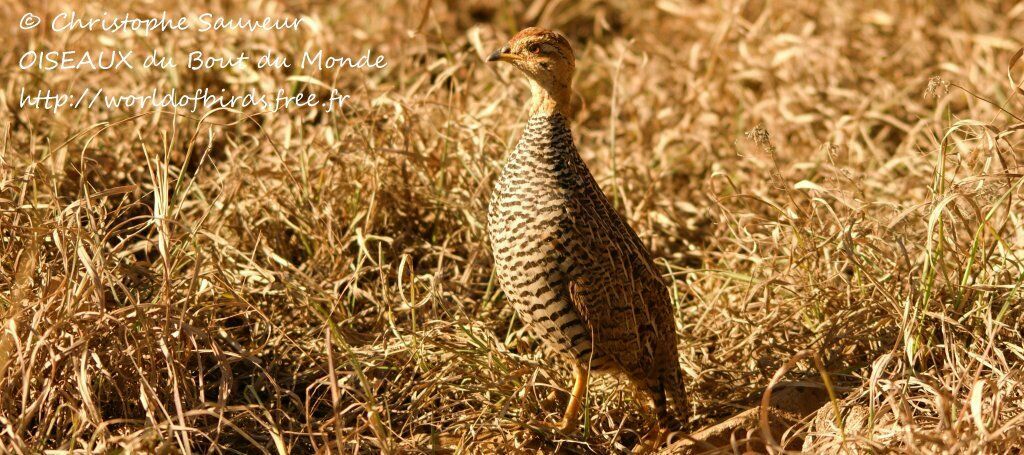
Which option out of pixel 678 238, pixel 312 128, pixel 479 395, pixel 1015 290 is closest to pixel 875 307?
pixel 1015 290

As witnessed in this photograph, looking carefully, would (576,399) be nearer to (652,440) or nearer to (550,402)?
(550,402)

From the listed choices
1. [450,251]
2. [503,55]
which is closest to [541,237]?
[503,55]

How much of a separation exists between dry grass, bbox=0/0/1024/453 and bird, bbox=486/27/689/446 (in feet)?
0.89

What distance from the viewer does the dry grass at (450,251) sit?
3.61m

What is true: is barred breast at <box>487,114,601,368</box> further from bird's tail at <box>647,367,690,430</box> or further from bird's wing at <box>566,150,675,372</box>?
bird's tail at <box>647,367,690,430</box>

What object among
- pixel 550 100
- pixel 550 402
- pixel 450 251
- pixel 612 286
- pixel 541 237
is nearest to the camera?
pixel 541 237

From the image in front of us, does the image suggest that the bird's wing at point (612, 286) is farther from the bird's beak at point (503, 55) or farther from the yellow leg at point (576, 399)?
the bird's beak at point (503, 55)

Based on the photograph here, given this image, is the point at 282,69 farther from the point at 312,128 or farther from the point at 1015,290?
the point at 1015,290

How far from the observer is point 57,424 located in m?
3.53

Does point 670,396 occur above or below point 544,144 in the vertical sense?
below

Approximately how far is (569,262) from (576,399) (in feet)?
2.06

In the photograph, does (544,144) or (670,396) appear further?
(670,396)

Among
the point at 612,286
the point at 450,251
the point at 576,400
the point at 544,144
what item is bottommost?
the point at 576,400

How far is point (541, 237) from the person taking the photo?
372 cm
